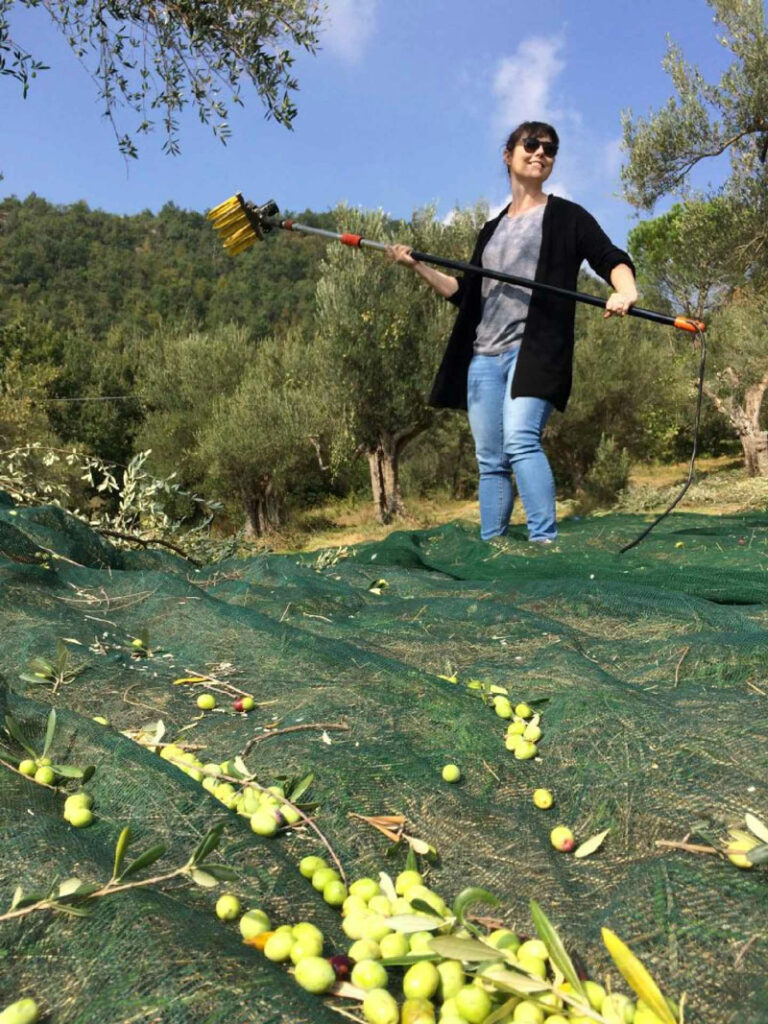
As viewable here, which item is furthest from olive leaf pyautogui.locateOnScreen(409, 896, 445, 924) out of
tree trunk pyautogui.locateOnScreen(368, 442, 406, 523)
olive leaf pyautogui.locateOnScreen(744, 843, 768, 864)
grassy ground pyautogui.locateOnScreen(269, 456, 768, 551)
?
tree trunk pyautogui.locateOnScreen(368, 442, 406, 523)

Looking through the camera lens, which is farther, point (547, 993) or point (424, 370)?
point (424, 370)

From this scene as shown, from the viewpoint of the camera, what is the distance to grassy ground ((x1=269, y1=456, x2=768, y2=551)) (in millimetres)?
13219

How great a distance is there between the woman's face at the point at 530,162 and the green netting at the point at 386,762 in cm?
271

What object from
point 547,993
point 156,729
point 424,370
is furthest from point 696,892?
point 424,370

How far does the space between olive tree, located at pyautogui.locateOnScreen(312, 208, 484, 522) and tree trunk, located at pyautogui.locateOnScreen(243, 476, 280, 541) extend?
416cm

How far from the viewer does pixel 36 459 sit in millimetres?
16000

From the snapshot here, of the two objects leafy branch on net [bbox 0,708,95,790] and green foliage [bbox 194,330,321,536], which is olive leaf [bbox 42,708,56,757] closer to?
leafy branch on net [bbox 0,708,95,790]

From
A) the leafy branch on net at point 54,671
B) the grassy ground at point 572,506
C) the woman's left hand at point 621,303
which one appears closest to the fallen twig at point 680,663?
the leafy branch on net at point 54,671

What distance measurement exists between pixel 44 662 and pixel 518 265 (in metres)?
3.77

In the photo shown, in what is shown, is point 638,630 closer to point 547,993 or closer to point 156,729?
point 156,729

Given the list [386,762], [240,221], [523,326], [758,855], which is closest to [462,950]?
[758,855]

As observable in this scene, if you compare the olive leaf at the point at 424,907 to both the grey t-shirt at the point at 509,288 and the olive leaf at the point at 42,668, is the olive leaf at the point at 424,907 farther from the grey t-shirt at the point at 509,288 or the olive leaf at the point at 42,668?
the grey t-shirt at the point at 509,288

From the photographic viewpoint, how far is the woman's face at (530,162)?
4.27 metres

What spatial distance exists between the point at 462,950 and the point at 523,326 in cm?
413
